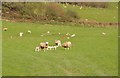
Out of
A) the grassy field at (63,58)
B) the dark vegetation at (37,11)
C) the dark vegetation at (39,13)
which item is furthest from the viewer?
the dark vegetation at (37,11)

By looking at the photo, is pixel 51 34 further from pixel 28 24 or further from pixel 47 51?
pixel 47 51

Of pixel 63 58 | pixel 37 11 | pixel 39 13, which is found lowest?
pixel 39 13

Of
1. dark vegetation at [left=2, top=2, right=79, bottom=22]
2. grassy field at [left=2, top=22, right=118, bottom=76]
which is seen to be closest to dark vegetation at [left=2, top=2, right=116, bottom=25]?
dark vegetation at [left=2, top=2, right=79, bottom=22]

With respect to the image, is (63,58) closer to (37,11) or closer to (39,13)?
(39,13)

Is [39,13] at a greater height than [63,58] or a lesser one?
lesser

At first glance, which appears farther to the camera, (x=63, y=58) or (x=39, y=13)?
(x=39, y=13)

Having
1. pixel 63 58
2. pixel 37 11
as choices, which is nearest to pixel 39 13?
pixel 37 11

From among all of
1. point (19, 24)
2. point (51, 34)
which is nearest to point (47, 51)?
point (51, 34)

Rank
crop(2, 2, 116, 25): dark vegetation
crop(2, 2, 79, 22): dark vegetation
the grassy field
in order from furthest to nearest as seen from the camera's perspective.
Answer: crop(2, 2, 79, 22): dark vegetation → crop(2, 2, 116, 25): dark vegetation → the grassy field

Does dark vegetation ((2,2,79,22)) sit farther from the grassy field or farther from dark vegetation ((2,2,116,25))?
the grassy field

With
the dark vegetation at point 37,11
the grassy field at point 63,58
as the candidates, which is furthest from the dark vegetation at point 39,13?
the grassy field at point 63,58

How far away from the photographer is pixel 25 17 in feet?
146

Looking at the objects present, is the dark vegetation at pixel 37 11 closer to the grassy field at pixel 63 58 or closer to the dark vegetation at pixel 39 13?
the dark vegetation at pixel 39 13

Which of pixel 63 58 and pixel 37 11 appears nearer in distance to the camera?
pixel 63 58
